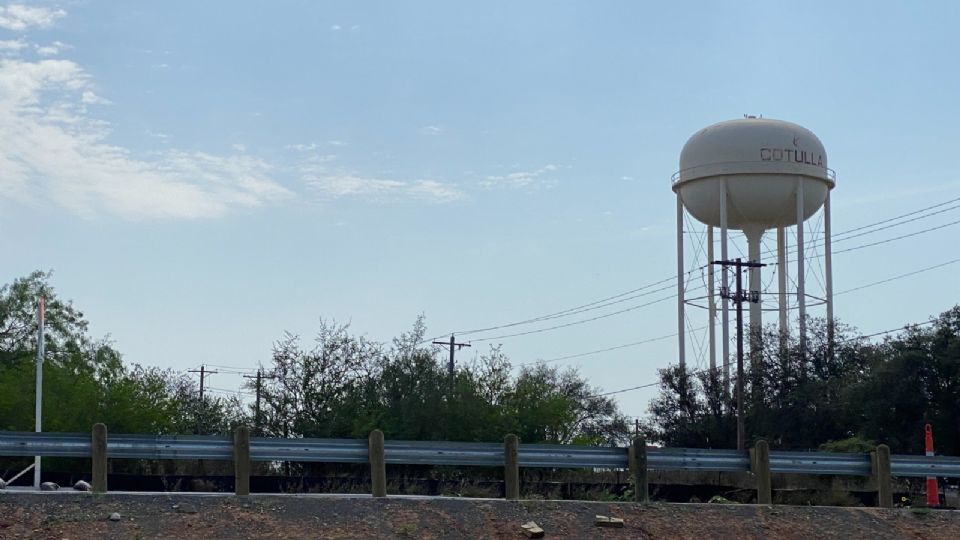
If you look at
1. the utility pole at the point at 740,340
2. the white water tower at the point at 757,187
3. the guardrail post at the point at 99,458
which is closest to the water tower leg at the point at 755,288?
the white water tower at the point at 757,187

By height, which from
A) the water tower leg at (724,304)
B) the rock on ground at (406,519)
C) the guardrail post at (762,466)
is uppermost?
the water tower leg at (724,304)

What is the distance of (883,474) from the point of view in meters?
24.0

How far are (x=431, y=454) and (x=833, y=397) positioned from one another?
3171 centimetres

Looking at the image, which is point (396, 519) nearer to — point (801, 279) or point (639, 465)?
point (639, 465)

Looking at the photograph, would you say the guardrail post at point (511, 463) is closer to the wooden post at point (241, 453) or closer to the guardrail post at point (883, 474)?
the wooden post at point (241, 453)

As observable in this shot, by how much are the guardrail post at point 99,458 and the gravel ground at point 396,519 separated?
31 centimetres

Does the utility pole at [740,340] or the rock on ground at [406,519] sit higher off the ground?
the utility pole at [740,340]

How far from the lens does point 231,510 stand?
19484 mm

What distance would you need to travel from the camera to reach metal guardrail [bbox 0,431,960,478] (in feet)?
67.0

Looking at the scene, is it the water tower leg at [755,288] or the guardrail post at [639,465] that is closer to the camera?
the guardrail post at [639,465]

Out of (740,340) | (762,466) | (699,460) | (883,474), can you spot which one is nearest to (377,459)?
(699,460)

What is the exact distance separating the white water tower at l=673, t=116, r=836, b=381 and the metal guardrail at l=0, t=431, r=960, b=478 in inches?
1149

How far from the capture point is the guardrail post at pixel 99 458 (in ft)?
64.9

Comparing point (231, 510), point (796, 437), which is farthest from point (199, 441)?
point (796, 437)
